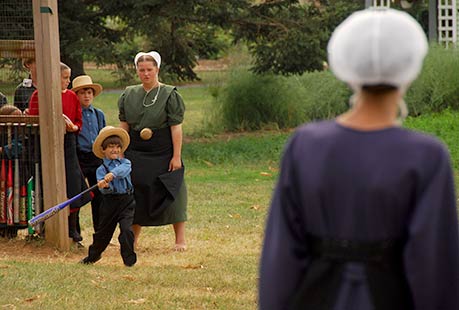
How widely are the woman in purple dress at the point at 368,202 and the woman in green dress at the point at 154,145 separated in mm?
6722

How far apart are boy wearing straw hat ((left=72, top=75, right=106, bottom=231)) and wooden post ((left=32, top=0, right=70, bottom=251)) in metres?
0.50

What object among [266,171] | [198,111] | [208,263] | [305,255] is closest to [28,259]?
[208,263]

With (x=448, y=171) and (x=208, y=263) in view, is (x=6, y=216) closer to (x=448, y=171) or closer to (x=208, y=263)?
(x=208, y=263)

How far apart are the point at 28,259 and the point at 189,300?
266cm

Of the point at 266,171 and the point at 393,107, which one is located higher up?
the point at 393,107

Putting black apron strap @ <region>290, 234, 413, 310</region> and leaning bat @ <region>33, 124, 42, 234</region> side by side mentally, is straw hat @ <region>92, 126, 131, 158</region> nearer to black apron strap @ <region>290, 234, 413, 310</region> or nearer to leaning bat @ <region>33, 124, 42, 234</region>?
leaning bat @ <region>33, 124, 42, 234</region>

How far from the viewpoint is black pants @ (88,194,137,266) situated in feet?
32.0

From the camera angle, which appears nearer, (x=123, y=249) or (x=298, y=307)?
(x=298, y=307)

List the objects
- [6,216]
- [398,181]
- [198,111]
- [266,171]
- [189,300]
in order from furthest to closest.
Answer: [198,111]
[266,171]
[6,216]
[189,300]
[398,181]

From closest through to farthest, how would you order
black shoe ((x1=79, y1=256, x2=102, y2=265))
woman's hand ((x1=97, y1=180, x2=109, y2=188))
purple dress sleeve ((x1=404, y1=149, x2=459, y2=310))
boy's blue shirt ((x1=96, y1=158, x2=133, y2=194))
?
purple dress sleeve ((x1=404, y1=149, x2=459, y2=310)), woman's hand ((x1=97, y1=180, x2=109, y2=188)), boy's blue shirt ((x1=96, y1=158, x2=133, y2=194)), black shoe ((x1=79, y1=256, x2=102, y2=265))

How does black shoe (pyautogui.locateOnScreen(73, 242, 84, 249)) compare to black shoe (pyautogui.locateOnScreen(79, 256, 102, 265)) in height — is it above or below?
below

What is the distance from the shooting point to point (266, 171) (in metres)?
18.5

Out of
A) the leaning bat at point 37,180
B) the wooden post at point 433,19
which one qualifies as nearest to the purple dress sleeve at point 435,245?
the leaning bat at point 37,180

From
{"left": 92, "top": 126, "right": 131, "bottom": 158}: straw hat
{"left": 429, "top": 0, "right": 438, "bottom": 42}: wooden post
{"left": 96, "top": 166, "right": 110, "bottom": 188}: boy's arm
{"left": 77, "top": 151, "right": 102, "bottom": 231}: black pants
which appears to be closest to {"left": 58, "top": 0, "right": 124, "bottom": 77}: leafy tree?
{"left": 77, "top": 151, "right": 102, "bottom": 231}: black pants
